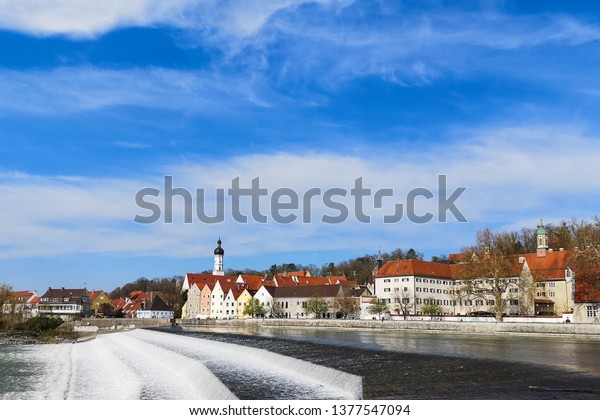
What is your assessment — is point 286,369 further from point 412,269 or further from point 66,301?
point 66,301

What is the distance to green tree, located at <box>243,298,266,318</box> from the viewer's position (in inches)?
4555

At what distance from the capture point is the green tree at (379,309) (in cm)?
9681

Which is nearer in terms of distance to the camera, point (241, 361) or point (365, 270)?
point (241, 361)

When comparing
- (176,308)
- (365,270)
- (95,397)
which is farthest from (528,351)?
(365,270)

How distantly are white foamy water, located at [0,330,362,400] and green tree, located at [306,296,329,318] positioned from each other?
6867cm

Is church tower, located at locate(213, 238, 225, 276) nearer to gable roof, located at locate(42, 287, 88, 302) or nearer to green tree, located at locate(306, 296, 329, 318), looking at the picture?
gable roof, located at locate(42, 287, 88, 302)

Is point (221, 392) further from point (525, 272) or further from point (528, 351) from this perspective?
point (525, 272)

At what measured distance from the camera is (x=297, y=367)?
91.4ft

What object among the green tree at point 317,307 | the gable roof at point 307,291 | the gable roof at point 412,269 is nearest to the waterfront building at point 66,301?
the gable roof at point 307,291

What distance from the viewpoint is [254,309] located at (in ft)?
379

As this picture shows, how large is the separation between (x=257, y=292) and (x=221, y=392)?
102 metres

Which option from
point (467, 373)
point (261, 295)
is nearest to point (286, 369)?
point (467, 373)

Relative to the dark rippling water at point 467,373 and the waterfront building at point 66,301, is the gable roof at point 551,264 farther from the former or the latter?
the waterfront building at point 66,301

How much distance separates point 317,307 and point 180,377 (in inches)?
3170
